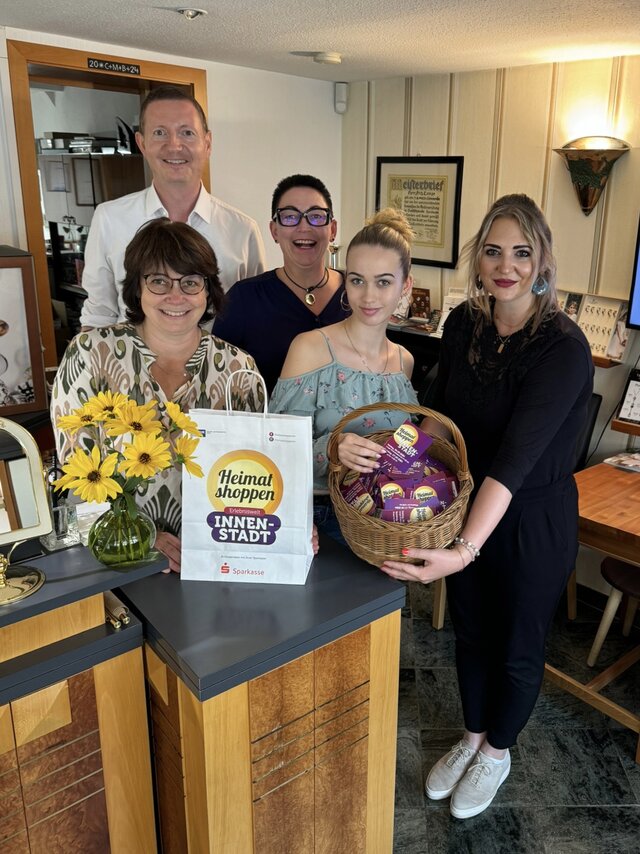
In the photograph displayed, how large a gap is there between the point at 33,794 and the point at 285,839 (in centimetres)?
50

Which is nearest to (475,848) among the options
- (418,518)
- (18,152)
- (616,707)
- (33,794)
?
(616,707)

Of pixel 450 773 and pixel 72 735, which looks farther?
pixel 450 773

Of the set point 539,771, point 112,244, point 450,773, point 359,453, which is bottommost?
point 539,771

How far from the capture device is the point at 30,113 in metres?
3.08

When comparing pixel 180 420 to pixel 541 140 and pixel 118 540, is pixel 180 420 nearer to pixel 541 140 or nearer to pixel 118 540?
pixel 118 540

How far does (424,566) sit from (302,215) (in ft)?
4.03

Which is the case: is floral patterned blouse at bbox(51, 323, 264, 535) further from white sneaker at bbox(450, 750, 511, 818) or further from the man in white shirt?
white sneaker at bbox(450, 750, 511, 818)

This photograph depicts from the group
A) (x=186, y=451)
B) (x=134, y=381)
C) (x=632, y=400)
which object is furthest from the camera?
(x=632, y=400)

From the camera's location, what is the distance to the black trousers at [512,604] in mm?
1829

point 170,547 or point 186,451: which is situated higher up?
point 186,451

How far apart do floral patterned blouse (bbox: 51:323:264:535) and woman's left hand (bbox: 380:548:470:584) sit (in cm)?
52

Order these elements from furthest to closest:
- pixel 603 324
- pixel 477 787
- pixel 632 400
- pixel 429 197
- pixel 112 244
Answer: pixel 429 197 < pixel 603 324 < pixel 632 400 < pixel 112 244 < pixel 477 787

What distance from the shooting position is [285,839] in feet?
4.72

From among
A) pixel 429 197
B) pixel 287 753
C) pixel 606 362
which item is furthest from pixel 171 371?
pixel 429 197
